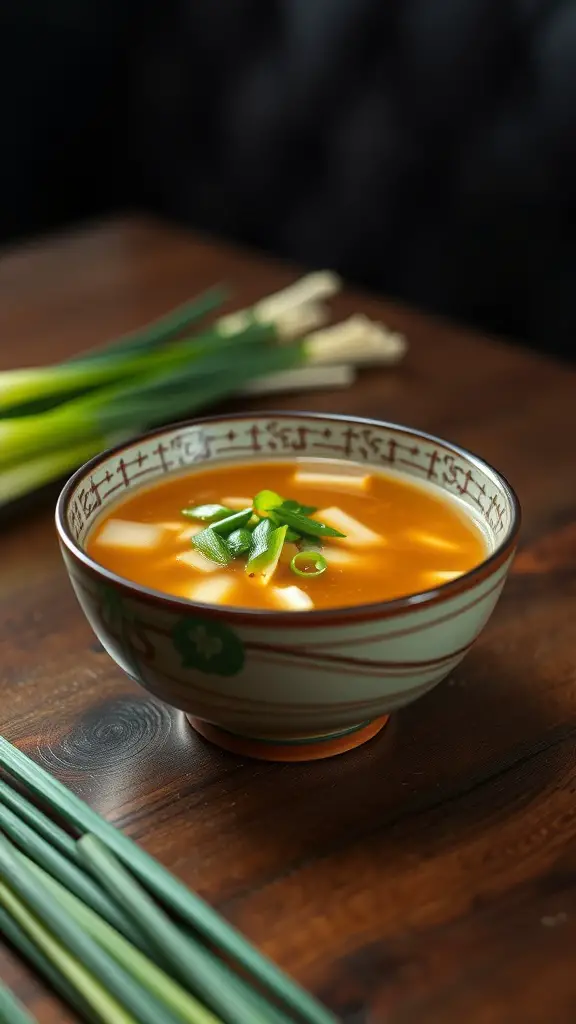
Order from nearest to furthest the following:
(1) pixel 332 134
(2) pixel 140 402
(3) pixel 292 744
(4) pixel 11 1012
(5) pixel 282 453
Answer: (4) pixel 11 1012, (3) pixel 292 744, (5) pixel 282 453, (2) pixel 140 402, (1) pixel 332 134

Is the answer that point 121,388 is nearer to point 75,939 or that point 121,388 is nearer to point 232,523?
point 232,523

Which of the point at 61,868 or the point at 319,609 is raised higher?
the point at 319,609

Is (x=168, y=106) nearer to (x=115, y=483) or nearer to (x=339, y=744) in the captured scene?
(x=115, y=483)

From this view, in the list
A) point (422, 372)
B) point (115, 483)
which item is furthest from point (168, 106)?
point (115, 483)

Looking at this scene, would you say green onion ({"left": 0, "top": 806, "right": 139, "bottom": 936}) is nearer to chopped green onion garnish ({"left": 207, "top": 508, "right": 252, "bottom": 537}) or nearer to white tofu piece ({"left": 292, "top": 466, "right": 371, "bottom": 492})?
chopped green onion garnish ({"left": 207, "top": 508, "right": 252, "bottom": 537})

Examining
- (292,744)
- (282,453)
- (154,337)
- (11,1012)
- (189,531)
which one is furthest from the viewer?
(154,337)

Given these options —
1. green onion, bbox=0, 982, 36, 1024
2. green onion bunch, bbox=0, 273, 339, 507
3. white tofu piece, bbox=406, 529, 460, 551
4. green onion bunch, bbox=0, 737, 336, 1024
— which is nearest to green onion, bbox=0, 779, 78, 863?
green onion bunch, bbox=0, 737, 336, 1024

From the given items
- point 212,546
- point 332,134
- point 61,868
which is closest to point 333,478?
point 212,546
